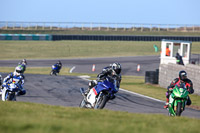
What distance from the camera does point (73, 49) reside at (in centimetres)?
6094

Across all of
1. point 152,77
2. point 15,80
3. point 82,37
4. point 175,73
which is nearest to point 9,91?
point 15,80

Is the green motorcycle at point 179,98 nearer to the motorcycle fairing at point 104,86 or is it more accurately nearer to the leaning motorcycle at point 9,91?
the motorcycle fairing at point 104,86

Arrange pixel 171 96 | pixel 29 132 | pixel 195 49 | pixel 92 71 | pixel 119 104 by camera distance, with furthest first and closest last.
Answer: pixel 195 49, pixel 92 71, pixel 119 104, pixel 171 96, pixel 29 132

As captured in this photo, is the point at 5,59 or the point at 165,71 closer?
the point at 165,71

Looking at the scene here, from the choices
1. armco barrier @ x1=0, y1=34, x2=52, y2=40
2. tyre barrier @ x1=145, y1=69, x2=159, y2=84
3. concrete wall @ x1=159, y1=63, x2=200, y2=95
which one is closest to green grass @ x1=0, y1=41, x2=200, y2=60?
armco barrier @ x1=0, y1=34, x2=52, y2=40

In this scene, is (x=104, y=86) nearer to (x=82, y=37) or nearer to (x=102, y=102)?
(x=102, y=102)

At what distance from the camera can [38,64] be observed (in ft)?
153

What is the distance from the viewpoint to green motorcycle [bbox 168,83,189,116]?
10523 millimetres

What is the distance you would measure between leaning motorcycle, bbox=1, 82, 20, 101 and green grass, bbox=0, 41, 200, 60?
4114 cm

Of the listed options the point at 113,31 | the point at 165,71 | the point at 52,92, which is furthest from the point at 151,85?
the point at 113,31

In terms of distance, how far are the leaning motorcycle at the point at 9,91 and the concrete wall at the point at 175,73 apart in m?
10.1

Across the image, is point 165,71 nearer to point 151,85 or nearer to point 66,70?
point 151,85

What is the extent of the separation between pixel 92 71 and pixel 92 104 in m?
28.8

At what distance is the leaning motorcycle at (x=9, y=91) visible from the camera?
43.3 feet
